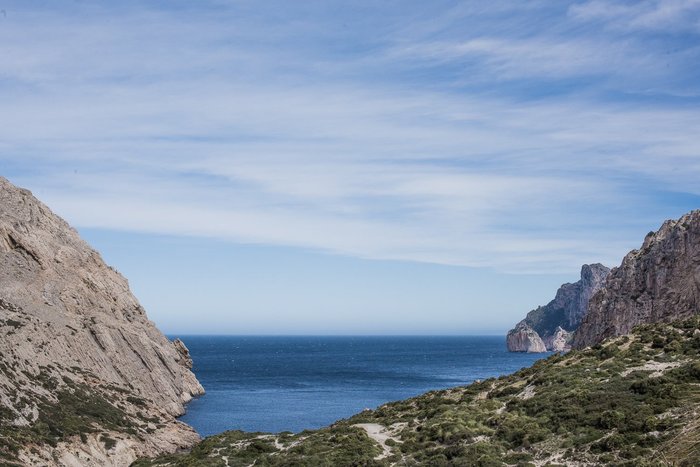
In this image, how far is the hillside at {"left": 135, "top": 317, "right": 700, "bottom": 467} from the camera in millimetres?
32062

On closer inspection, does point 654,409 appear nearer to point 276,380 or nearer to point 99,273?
point 99,273

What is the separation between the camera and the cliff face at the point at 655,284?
91750mm

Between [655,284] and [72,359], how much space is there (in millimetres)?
86874

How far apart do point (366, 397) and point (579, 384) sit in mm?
101428

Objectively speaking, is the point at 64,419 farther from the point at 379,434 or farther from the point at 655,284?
the point at 655,284

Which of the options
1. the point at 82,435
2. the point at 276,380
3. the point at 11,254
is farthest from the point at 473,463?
the point at 276,380

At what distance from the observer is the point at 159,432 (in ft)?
282

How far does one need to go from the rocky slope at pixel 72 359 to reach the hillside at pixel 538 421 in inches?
939

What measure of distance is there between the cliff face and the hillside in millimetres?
45696

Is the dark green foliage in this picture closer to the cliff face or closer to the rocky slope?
the rocky slope

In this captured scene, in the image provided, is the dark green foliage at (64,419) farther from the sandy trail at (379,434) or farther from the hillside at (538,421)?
the sandy trail at (379,434)

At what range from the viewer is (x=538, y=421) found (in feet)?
122

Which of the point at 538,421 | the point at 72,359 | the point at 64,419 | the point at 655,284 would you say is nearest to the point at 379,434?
the point at 538,421

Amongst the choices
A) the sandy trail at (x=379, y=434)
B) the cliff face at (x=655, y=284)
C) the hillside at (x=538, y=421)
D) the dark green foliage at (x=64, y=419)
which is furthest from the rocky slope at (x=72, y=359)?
the cliff face at (x=655, y=284)
